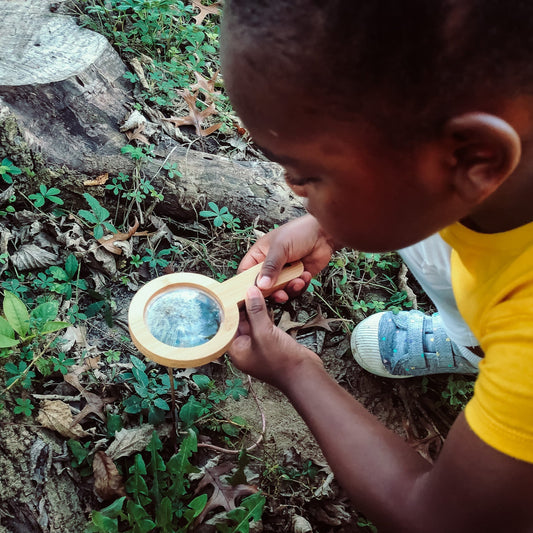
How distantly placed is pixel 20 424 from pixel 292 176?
133 centimetres

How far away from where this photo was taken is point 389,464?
→ 4.79 feet

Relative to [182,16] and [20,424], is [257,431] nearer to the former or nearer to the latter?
[20,424]

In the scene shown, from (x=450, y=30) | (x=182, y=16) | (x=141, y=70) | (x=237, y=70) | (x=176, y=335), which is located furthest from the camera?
(x=182, y=16)

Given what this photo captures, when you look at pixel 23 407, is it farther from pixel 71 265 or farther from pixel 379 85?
pixel 379 85

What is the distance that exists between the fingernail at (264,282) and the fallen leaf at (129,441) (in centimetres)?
67

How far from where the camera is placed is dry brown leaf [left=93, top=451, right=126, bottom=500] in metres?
1.80

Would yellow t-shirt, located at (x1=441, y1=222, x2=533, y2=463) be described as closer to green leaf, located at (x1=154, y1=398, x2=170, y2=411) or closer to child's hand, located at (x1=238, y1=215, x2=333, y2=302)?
child's hand, located at (x1=238, y1=215, x2=333, y2=302)

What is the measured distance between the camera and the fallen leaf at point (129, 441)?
188 centimetres

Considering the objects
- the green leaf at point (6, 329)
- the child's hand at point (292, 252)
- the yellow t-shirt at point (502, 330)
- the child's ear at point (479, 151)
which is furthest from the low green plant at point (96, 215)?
the child's ear at point (479, 151)

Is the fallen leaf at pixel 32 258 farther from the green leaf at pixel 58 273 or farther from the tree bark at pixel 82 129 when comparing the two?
the tree bark at pixel 82 129

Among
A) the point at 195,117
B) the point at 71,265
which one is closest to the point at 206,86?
the point at 195,117

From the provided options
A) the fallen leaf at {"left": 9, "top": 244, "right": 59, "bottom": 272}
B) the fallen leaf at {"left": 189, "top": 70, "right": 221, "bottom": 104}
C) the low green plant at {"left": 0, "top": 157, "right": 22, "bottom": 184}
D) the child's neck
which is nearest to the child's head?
the child's neck

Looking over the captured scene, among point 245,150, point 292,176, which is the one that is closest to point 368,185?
point 292,176

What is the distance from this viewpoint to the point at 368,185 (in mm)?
1123
